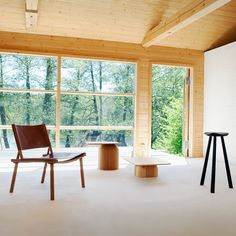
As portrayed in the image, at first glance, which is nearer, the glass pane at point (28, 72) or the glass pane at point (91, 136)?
the glass pane at point (28, 72)

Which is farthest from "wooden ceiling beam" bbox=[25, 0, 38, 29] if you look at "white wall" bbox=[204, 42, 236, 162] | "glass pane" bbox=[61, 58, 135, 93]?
"white wall" bbox=[204, 42, 236, 162]

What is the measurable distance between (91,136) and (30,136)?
225 cm

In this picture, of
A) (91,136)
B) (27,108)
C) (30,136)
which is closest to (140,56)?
(91,136)

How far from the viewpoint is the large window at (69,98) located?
512cm

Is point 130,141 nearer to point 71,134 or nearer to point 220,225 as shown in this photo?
point 71,134

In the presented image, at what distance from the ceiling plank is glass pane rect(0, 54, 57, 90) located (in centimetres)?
193

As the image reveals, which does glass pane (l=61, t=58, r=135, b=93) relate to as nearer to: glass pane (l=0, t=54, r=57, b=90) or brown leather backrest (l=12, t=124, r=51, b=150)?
glass pane (l=0, t=54, r=57, b=90)

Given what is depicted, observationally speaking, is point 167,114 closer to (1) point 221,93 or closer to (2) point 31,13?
(1) point 221,93

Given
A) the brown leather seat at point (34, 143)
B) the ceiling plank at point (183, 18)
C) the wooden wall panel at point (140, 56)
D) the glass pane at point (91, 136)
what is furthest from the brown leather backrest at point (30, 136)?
the ceiling plank at point (183, 18)

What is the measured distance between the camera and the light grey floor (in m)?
2.02

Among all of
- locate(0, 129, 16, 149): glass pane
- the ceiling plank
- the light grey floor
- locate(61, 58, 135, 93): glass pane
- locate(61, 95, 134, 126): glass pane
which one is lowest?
the light grey floor

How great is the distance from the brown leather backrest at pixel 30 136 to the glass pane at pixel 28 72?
2006 mm

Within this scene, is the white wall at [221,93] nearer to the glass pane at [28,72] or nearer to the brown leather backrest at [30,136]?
the glass pane at [28,72]

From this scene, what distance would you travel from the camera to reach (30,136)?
10.8 ft
